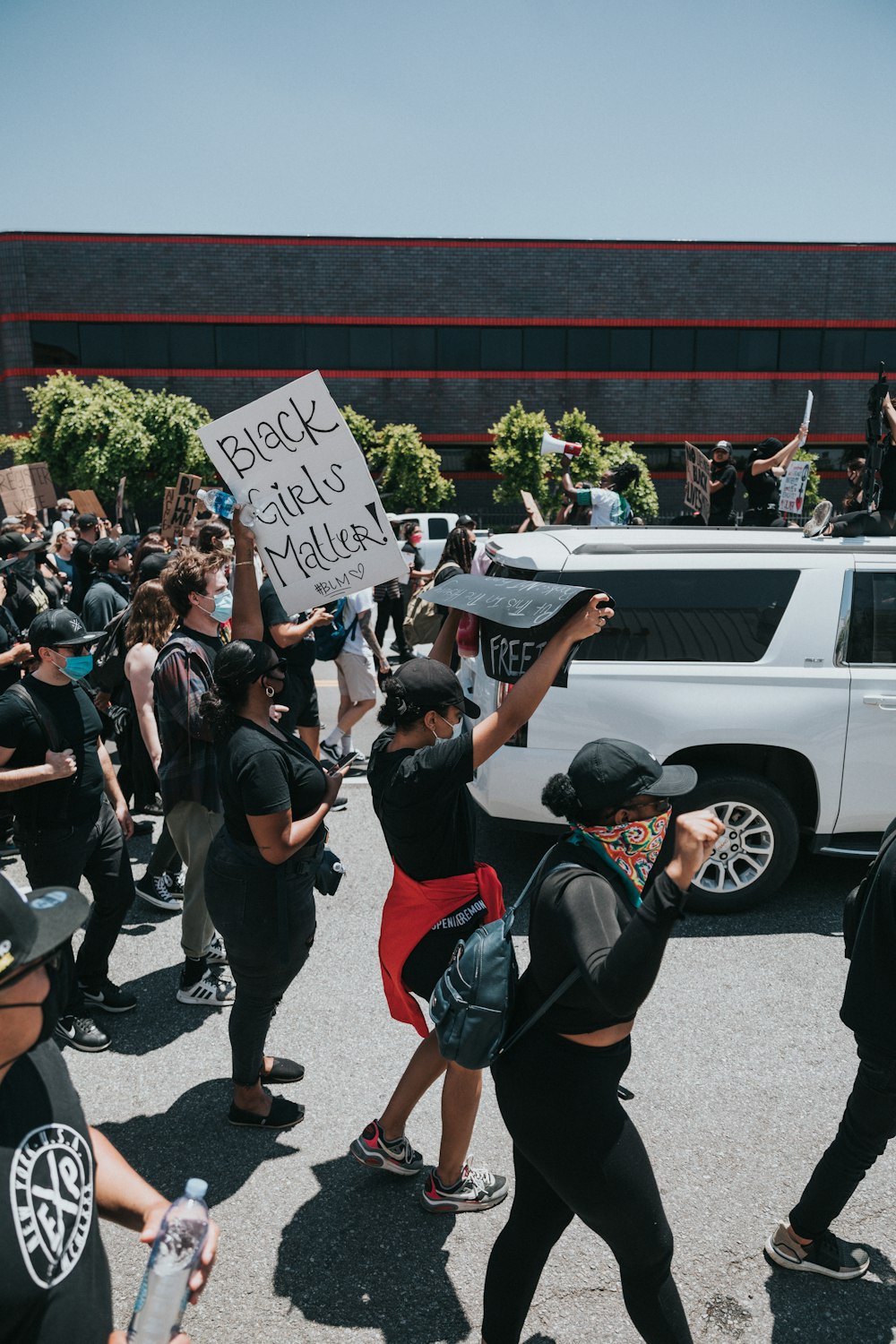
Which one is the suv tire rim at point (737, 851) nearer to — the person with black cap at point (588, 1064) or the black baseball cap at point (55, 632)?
the person with black cap at point (588, 1064)

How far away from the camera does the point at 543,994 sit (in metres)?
2.50

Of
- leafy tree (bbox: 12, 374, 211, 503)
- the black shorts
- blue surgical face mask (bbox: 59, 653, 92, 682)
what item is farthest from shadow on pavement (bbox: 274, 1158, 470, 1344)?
leafy tree (bbox: 12, 374, 211, 503)

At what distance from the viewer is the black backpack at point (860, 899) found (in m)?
2.93

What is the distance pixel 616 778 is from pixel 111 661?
4794mm

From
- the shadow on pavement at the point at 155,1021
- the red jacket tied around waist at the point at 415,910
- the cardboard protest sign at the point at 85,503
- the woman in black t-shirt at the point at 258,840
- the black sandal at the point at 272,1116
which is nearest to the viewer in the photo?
the red jacket tied around waist at the point at 415,910

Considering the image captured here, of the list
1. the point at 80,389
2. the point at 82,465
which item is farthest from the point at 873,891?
the point at 80,389

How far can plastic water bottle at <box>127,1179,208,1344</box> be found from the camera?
5.31 ft

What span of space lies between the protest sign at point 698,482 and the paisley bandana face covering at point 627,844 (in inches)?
288

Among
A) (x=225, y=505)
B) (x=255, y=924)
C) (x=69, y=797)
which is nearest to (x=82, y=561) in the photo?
(x=225, y=505)

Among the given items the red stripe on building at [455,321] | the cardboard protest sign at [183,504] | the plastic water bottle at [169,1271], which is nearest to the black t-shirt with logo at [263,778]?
the plastic water bottle at [169,1271]

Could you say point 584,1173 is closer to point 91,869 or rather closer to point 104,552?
point 91,869

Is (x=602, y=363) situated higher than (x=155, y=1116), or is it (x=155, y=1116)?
(x=602, y=363)

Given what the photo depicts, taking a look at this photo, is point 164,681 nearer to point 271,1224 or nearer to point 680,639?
point 271,1224

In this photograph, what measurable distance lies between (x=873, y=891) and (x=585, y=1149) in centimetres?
120
